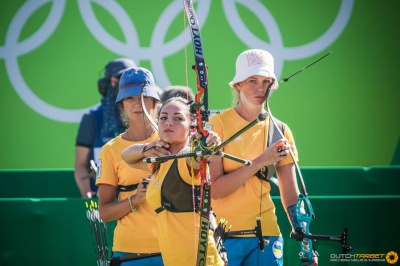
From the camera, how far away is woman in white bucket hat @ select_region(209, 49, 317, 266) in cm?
484

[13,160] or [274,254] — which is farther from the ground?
[13,160]

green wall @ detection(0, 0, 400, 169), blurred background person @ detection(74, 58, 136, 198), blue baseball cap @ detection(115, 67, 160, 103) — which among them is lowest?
blue baseball cap @ detection(115, 67, 160, 103)

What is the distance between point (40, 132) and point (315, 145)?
9.06ft

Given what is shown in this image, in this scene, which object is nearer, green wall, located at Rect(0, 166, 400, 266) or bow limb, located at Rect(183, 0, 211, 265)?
bow limb, located at Rect(183, 0, 211, 265)

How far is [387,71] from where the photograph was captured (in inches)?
367

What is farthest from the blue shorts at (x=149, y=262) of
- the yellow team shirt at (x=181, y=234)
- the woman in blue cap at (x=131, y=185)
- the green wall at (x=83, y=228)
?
the green wall at (x=83, y=228)

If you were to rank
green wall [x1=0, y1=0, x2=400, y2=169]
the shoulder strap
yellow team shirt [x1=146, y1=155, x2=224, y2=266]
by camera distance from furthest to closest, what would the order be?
green wall [x1=0, y1=0, x2=400, y2=169] < the shoulder strap < yellow team shirt [x1=146, y1=155, x2=224, y2=266]

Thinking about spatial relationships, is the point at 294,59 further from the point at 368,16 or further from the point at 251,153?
the point at 251,153

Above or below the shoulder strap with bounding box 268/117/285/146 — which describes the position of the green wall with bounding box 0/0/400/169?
above

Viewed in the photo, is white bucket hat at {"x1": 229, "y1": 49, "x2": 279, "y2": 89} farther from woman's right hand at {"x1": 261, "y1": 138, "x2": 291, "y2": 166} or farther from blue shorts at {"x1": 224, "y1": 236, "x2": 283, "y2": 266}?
blue shorts at {"x1": 224, "y1": 236, "x2": 283, "y2": 266}

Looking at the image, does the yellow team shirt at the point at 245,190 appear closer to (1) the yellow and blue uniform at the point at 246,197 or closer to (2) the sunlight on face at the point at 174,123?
(1) the yellow and blue uniform at the point at 246,197

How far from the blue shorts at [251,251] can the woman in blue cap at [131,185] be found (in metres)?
0.38

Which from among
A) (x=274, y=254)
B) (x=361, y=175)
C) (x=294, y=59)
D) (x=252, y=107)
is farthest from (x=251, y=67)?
(x=294, y=59)

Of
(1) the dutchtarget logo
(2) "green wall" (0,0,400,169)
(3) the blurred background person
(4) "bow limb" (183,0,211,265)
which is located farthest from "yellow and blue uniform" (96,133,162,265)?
(2) "green wall" (0,0,400,169)
